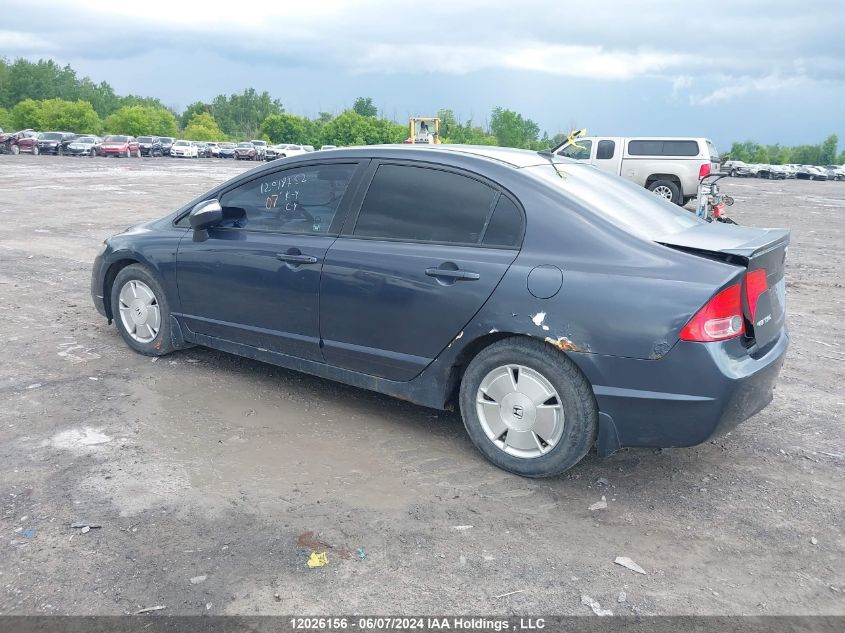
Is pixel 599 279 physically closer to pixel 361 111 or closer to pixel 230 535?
pixel 230 535

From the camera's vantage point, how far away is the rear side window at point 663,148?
67.2ft

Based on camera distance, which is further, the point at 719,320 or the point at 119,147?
the point at 119,147

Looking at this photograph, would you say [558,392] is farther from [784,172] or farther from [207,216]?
[784,172]

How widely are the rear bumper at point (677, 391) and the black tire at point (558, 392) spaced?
0.09 m

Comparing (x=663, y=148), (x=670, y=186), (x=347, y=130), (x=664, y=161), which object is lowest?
(x=670, y=186)

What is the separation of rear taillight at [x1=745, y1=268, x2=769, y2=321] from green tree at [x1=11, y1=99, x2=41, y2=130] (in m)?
98.7

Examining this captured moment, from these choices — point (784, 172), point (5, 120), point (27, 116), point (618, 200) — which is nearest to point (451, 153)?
point (618, 200)

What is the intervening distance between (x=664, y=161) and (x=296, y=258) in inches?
704

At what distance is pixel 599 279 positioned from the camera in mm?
3703

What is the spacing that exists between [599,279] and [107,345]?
4218 millimetres

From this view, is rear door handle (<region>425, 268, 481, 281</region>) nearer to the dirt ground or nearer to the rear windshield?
the dirt ground

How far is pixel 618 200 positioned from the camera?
14.1 feet

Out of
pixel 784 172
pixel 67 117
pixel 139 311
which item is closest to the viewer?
pixel 139 311

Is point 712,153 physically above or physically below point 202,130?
above
